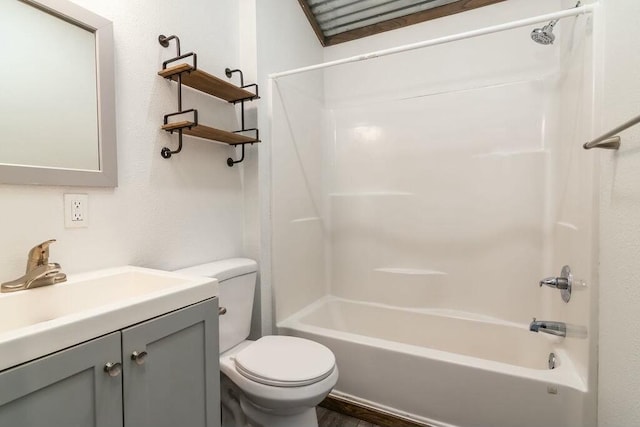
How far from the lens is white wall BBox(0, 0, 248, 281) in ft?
3.24

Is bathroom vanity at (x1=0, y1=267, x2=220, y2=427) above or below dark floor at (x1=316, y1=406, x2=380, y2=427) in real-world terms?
above

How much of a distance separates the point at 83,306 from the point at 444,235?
6.52 ft

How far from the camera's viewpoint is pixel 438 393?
1455mm

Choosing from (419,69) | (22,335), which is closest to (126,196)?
(22,335)

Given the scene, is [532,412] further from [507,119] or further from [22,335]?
[22,335]

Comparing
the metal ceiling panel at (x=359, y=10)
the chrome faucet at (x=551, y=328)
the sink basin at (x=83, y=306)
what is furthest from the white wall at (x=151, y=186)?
the chrome faucet at (x=551, y=328)

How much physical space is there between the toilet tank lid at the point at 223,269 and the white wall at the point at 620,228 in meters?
1.43

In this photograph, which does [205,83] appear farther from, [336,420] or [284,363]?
[336,420]

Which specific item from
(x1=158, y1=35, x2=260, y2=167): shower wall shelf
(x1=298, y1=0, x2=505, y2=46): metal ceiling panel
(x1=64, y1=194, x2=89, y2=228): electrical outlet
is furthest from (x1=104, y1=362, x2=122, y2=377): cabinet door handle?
(x1=298, y1=0, x2=505, y2=46): metal ceiling panel

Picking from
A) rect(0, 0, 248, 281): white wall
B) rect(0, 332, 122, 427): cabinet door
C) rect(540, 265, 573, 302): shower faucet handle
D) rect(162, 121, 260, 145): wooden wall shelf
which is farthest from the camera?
rect(540, 265, 573, 302): shower faucet handle

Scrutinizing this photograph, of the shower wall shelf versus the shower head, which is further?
the shower head

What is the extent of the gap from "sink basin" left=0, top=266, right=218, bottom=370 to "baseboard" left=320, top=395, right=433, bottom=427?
1.13 metres

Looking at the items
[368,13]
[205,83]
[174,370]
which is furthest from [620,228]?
[368,13]

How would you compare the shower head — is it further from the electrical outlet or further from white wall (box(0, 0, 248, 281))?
the electrical outlet
